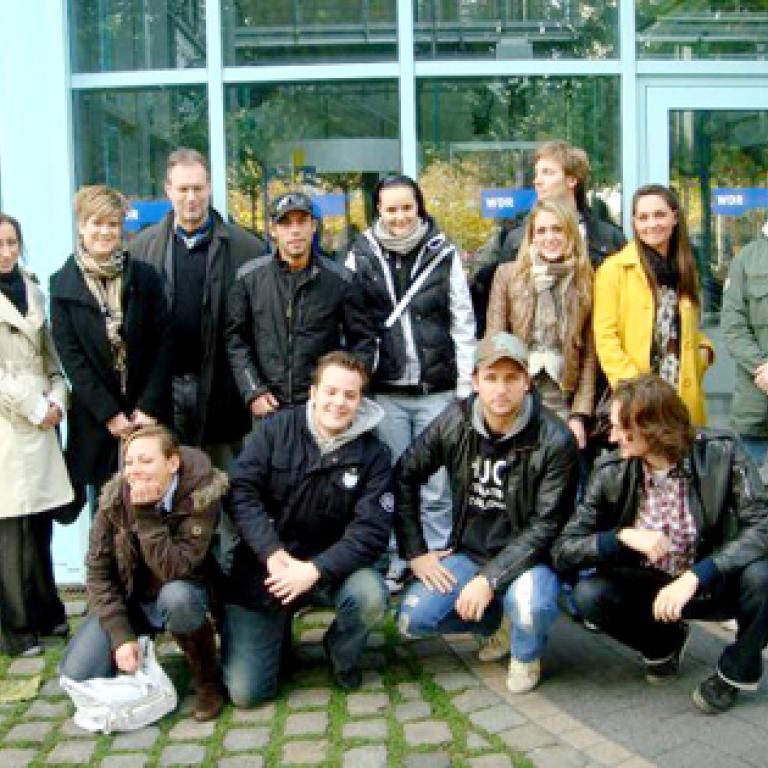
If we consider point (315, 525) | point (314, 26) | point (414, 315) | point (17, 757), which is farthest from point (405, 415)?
point (314, 26)

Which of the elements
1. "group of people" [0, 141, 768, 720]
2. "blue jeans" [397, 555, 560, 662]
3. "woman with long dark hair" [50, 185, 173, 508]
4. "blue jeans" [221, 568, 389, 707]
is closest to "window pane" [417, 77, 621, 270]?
"group of people" [0, 141, 768, 720]

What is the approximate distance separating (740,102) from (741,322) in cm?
181

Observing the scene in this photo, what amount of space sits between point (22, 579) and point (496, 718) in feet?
7.06

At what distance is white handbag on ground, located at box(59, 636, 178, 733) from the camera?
4.15 meters

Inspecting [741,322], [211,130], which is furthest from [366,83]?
[741,322]

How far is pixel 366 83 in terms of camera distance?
627 cm

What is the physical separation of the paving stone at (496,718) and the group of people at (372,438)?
193 mm

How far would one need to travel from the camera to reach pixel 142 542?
4.23 m

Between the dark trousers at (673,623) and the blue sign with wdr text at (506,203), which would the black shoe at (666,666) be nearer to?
the dark trousers at (673,623)

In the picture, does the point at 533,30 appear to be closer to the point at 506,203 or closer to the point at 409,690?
the point at 506,203

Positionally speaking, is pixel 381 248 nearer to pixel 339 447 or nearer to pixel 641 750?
pixel 339 447

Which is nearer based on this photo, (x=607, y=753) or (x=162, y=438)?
(x=607, y=753)

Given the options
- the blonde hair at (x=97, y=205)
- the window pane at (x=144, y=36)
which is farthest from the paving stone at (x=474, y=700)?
the window pane at (x=144, y=36)

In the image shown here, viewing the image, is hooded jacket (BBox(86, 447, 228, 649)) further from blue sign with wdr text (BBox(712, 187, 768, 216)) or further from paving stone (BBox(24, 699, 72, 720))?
blue sign with wdr text (BBox(712, 187, 768, 216))
